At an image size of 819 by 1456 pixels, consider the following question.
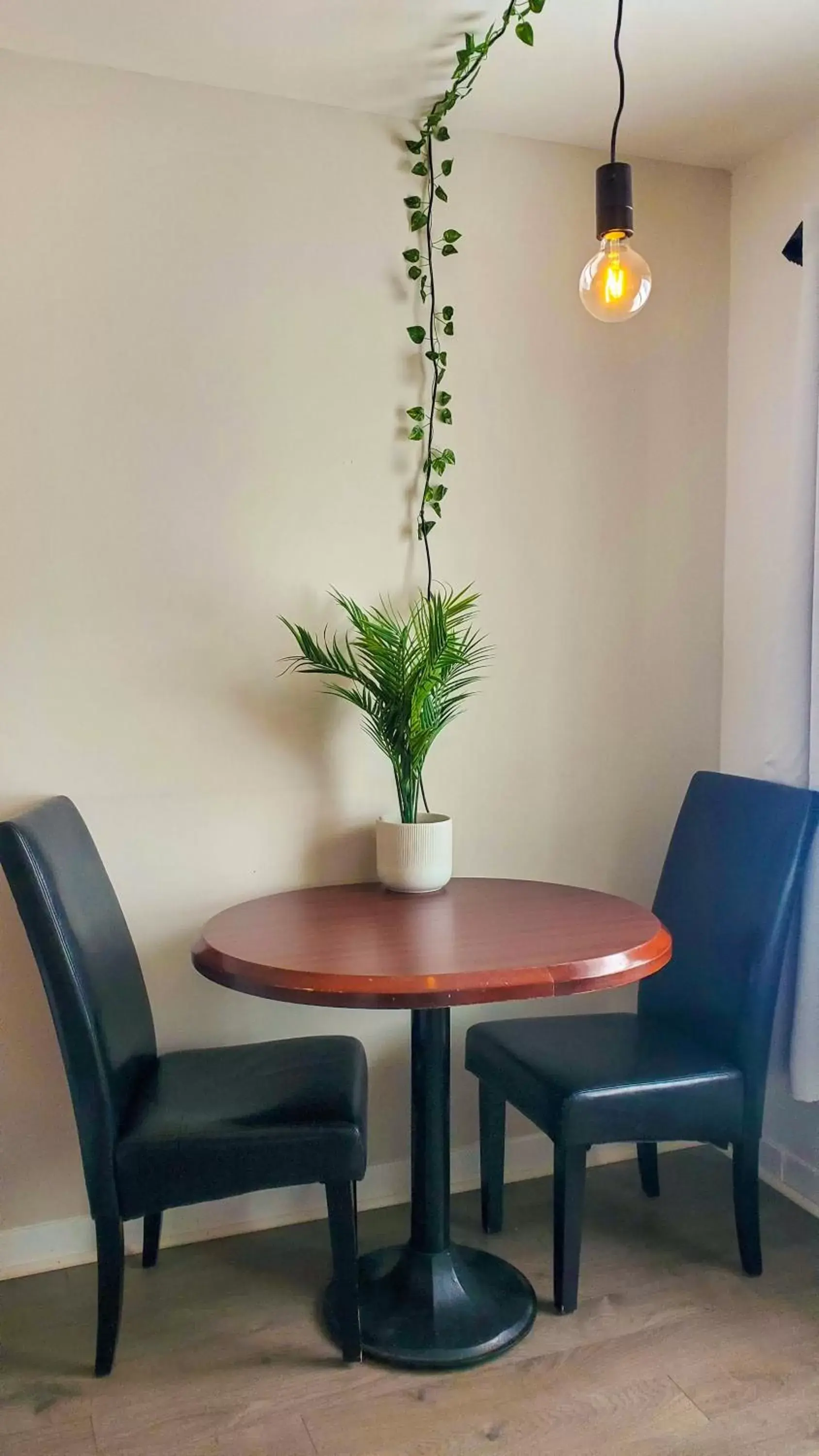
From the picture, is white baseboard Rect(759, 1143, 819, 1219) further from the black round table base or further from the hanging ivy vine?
the hanging ivy vine

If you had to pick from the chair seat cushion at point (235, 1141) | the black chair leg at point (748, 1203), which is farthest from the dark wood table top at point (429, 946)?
the black chair leg at point (748, 1203)

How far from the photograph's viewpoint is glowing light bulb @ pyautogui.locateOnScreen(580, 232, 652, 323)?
5.67 ft

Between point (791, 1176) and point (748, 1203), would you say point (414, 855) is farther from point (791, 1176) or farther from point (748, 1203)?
point (791, 1176)

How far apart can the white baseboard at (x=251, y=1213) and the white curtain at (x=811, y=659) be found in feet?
1.49

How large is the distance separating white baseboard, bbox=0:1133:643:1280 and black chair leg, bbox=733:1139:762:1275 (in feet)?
1.07

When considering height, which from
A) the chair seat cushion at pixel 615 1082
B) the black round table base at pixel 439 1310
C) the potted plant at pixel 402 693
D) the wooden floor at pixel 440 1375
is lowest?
the wooden floor at pixel 440 1375

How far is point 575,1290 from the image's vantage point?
1999 mm

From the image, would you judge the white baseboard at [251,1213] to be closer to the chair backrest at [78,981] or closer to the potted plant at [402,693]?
the chair backrest at [78,981]

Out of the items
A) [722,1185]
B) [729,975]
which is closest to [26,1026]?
[729,975]

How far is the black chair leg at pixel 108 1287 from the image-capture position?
5.82ft

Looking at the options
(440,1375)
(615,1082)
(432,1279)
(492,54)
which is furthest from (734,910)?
(492,54)

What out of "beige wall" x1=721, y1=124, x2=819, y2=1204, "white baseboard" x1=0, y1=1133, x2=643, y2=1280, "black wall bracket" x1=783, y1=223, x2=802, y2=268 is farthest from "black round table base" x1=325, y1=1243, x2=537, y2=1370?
"black wall bracket" x1=783, y1=223, x2=802, y2=268

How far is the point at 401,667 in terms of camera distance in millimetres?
2191

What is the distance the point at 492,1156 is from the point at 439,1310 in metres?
0.38
